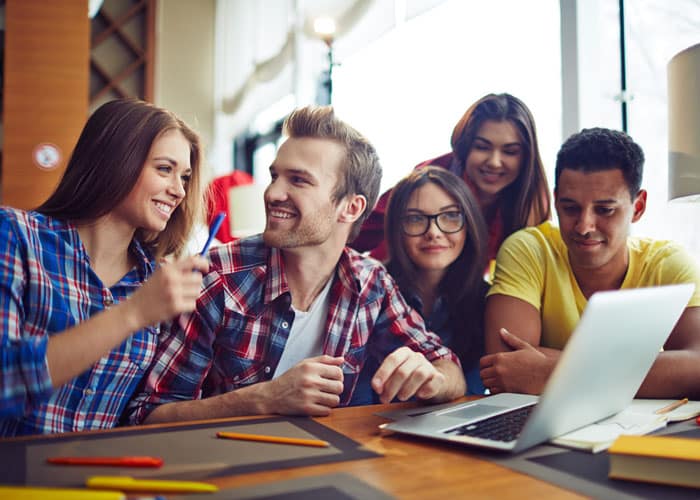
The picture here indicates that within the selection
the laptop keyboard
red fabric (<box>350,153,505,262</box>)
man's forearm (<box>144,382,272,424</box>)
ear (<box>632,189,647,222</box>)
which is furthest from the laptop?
red fabric (<box>350,153,505,262</box>)

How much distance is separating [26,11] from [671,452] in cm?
359

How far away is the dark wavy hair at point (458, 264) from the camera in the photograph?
144 centimetres

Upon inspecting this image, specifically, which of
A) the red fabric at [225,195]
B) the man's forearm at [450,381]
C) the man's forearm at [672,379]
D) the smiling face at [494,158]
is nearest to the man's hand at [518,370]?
the man's forearm at [450,381]

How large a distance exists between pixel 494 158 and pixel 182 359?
0.91 meters

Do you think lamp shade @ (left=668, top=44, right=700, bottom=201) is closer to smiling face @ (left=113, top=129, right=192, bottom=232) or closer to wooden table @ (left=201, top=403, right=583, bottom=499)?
wooden table @ (left=201, top=403, right=583, bottom=499)

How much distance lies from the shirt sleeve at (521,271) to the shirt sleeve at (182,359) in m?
0.60

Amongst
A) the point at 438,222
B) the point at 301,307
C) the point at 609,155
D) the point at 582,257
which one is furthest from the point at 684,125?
the point at 301,307

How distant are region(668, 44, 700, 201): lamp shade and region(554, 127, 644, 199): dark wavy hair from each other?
0.25 feet

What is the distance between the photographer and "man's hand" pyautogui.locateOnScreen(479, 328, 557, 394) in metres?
1.08

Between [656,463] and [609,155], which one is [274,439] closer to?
[656,463]

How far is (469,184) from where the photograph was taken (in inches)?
63.1

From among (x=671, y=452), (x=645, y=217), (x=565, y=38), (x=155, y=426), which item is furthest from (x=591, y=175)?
(x=155, y=426)

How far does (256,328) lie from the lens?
1.16 m

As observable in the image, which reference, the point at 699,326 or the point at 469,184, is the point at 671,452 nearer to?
the point at 699,326
